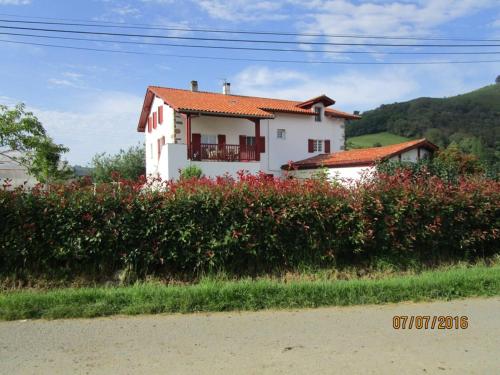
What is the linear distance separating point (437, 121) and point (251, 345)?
81296 millimetres

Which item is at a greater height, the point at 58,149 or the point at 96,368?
the point at 58,149

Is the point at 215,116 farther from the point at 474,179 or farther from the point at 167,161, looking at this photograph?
the point at 474,179

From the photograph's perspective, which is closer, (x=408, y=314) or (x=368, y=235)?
(x=408, y=314)

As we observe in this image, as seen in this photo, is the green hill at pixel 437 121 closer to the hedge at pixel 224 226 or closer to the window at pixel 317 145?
the window at pixel 317 145

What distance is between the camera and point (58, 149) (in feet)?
63.5

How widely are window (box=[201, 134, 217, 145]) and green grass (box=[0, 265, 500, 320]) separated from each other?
67.1ft

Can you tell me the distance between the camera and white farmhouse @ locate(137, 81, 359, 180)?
77.6 feet

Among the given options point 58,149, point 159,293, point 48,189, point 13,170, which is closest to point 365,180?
point 159,293

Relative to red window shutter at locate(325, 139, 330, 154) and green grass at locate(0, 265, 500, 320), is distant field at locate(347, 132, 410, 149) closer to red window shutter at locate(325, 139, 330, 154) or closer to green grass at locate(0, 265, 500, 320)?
red window shutter at locate(325, 139, 330, 154)

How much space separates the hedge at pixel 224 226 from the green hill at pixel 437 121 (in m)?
62.2

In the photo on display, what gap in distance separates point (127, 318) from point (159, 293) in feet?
1.94

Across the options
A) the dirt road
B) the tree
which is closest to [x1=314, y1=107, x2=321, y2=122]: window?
the tree

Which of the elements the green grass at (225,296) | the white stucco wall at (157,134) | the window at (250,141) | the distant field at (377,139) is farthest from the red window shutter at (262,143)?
the distant field at (377,139)

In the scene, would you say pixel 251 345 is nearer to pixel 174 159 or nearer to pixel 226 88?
pixel 174 159
